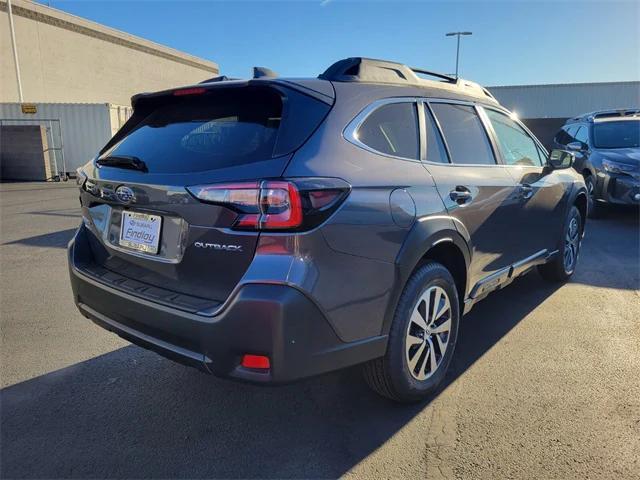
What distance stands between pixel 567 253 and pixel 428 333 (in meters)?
3.01

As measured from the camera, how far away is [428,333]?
2830 millimetres

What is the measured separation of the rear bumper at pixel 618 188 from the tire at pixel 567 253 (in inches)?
129

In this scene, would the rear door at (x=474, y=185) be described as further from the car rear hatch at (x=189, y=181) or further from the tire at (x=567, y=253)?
the tire at (x=567, y=253)

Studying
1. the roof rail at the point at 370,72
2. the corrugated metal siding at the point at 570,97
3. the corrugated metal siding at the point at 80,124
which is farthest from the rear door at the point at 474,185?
the corrugated metal siding at the point at 570,97

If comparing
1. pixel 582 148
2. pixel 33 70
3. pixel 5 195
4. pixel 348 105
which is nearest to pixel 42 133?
pixel 5 195

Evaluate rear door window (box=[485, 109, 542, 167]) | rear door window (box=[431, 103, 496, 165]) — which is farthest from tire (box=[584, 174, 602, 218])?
rear door window (box=[431, 103, 496, 165])

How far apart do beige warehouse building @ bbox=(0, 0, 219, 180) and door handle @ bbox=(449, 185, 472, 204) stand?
1787cm

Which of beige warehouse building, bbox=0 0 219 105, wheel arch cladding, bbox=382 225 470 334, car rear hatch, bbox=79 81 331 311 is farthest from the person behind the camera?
beige warehouse building, bbox=0 0 219 105

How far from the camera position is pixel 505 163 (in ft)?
12.4

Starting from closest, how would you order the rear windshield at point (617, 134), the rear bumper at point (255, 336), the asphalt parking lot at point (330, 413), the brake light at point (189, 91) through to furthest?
the rear bumper at point (255, 336) < the asphalt parking lot at point (330, 413) < the brake light at point (189, 91) < the rear windshield at point (617, 134)

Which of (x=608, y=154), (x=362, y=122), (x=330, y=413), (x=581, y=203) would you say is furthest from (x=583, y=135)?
(x=330, y=413)

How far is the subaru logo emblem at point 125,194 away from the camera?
244cm

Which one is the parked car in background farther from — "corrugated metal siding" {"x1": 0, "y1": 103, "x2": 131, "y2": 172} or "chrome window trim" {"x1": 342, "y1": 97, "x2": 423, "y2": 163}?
"corrugated metal siding" {"x1": 0, "y1": 103, "x2": 131, "y2": 172}

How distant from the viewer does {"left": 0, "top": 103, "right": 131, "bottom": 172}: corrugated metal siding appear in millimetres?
18250
